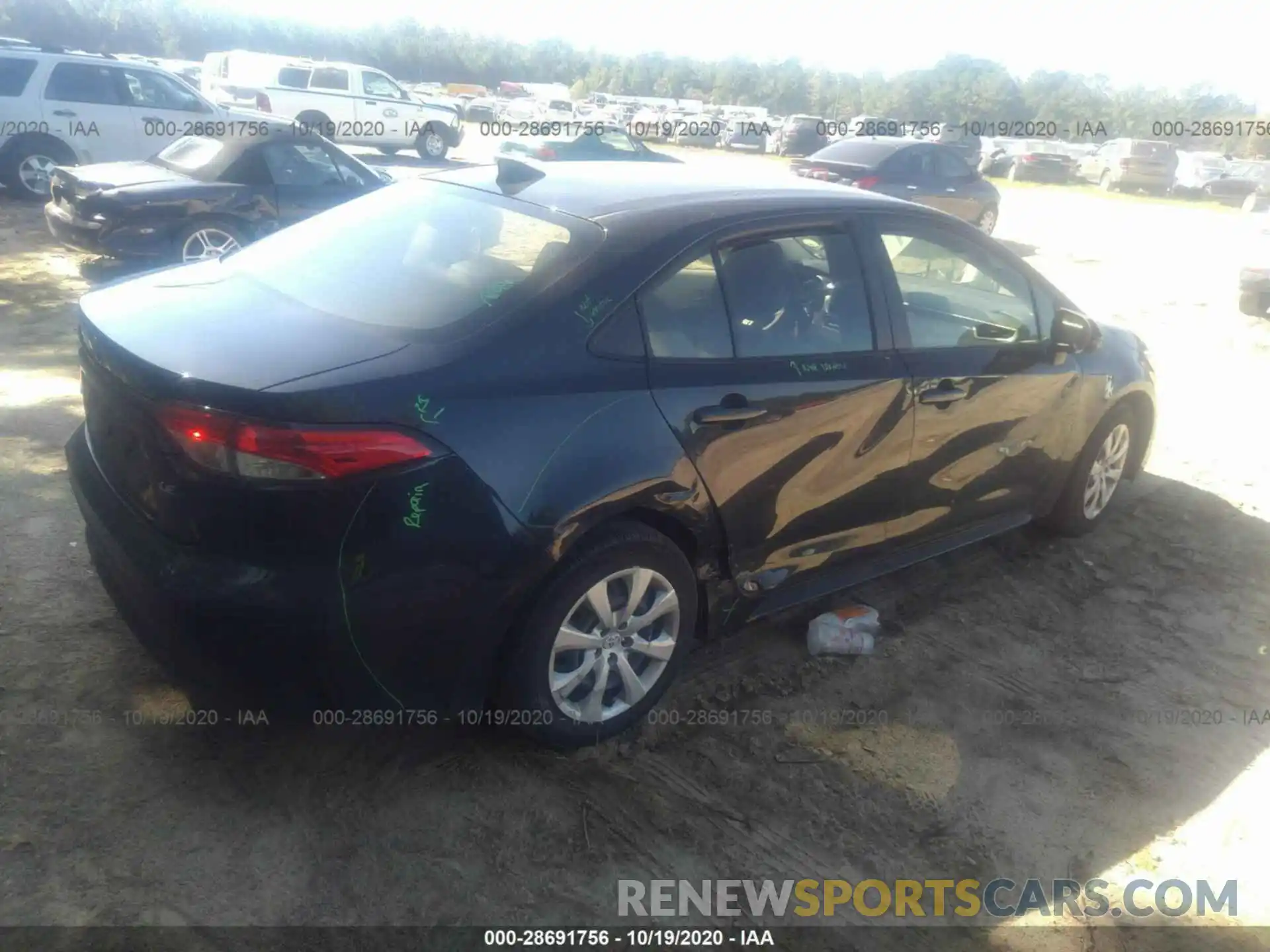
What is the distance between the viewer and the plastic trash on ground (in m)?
3.95

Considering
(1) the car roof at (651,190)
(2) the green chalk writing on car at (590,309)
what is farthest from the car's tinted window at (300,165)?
(2) the green chalk writing on car at (590,309)

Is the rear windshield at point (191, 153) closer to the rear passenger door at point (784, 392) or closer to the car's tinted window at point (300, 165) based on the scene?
the car's tinted window at point (300, 165)

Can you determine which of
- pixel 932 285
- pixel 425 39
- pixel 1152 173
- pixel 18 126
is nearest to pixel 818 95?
pixel 425 39

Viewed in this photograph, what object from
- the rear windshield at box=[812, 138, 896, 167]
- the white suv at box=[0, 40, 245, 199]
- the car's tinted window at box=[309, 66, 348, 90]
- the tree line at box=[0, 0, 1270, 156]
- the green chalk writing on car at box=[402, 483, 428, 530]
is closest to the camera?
the green chalk writing on car at box=[402, 483, 428, 530]

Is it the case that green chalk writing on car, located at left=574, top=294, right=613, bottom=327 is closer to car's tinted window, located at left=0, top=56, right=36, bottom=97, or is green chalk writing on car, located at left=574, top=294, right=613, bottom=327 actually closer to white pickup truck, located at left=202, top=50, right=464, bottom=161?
car's tinted window, located at left=0, top=56, right=36, bottom=97

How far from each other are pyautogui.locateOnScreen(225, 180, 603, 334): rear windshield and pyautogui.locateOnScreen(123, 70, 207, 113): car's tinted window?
10000 mm

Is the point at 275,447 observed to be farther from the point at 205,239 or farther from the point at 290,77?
the point at 290,77

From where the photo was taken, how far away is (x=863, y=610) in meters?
4.16

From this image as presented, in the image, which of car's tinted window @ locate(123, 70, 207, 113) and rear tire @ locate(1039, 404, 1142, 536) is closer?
rear tire @ locate(1039, 404, 1142, 536)

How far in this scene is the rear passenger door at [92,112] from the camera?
11.6 metres

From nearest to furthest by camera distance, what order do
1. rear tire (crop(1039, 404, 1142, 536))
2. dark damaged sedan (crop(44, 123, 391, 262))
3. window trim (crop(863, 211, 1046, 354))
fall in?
window trim (crop(863, 211, 1046, 354)), rear tire (crop(1039, 404, 1142, 536)), dark damaged sedan (crop(44, 123, 391, 262))

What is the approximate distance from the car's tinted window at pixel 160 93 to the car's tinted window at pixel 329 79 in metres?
10.2

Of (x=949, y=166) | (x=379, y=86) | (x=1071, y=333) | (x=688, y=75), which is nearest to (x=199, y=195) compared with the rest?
(x=1071, y=333)

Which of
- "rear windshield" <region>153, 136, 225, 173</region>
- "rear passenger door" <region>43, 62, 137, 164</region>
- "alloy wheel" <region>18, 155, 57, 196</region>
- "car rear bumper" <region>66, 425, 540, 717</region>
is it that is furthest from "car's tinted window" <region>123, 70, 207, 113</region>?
"car rear bumper" <region>66, 425, 540, 717</region>
